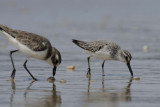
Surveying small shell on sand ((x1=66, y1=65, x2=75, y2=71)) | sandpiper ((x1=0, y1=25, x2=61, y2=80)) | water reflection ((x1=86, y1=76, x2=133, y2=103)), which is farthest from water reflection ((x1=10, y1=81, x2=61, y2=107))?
small shell on sand ((x1=66, y1=65, x2=75, y2=71))

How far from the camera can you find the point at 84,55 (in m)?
14.4

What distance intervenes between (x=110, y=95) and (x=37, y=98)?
1.37m

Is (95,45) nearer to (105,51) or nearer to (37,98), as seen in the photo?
(105,51)

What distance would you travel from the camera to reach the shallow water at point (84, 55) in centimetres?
914

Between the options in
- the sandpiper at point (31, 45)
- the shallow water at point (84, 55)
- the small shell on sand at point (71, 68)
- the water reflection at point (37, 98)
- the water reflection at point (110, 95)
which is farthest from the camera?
the small shell on sand at point (71, 68)

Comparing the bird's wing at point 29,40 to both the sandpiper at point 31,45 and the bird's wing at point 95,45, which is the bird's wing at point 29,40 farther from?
the bird's wing at point 95,45

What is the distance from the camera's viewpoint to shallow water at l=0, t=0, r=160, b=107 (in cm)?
914

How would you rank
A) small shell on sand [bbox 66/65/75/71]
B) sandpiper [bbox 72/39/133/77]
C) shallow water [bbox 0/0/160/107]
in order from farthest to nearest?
sandpiper [bbox 72/39/133/77], small shell on sand [bbox 66/65/75/71], shallow water [bbox 0/0/160/107]

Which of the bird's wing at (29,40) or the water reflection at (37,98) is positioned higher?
the bird's wing at (29,40)

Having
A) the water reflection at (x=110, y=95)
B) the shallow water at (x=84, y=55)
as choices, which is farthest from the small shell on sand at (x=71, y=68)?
the water reflection at (x=110, y=95)

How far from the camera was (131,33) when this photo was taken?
18.1 metres

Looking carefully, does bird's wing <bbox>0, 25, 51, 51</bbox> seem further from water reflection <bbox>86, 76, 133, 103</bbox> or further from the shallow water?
water reflection <bbox>86, 76, 133, 103</bbox>

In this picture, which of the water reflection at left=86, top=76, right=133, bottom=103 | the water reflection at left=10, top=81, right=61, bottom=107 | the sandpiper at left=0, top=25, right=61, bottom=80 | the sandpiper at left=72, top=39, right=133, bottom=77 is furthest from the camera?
the sandpiper at left=72, top=39, right=133, bottom=77

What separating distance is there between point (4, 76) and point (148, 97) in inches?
145
